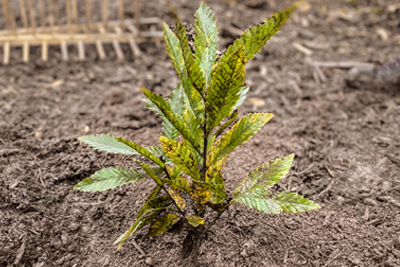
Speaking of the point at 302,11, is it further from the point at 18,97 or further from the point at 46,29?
the point at 18,97

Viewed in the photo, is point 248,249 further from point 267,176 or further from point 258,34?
point 258,34

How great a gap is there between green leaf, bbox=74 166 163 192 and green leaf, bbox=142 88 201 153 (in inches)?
8.7

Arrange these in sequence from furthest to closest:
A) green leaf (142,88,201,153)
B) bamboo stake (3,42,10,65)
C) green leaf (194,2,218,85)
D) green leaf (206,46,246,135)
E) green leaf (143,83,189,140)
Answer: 1. bamboo stake (3,42,10,65)
2. green leaf (143,83,189,140)
3. green leaf (194,2,218,85)
4. green leaf (142,88,201,153)
5. green leaf (206,46,246,135)

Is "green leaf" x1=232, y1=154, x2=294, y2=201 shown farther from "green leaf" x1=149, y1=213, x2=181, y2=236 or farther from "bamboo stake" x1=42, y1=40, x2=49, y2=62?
"bamboo stake" x1=42, y1=40, x2=49, y2=62

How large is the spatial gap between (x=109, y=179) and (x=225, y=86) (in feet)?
2.00

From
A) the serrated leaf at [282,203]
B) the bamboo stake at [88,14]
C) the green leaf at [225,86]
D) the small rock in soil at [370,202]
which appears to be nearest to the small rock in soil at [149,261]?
the serrated leaf at [282,203]

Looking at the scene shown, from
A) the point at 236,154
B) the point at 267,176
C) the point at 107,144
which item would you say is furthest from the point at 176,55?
the point at 236,154

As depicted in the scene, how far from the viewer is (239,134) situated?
1388 millimetres

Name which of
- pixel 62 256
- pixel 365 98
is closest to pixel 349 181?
pixel 365 98

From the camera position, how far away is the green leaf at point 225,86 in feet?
3.69

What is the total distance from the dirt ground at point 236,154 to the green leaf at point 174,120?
21.8 inches

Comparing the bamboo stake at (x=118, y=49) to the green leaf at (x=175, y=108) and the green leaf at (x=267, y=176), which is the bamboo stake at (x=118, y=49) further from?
the green leaf at (x=267, y=176)

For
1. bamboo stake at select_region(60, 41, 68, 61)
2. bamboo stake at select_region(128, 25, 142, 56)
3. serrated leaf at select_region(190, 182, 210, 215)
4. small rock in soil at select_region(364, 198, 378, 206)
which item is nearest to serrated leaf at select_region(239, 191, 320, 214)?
serrated leaf at select_region(190, 182, 210, 215)

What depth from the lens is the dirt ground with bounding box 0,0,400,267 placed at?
1642mm
